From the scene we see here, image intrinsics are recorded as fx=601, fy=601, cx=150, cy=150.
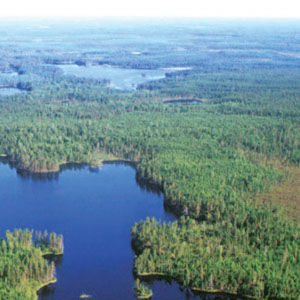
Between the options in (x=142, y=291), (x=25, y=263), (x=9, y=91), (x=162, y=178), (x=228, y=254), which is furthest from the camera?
(x=9, y=91)

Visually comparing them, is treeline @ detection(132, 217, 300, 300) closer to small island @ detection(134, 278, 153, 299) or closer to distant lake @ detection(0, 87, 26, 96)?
small island @ detection(134, 278, 153, 299)

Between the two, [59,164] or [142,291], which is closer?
[142,291]

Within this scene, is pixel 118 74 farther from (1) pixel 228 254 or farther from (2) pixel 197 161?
(1) pixel 228 254

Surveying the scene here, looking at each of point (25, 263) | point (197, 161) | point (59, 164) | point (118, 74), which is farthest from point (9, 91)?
point (25, 263)

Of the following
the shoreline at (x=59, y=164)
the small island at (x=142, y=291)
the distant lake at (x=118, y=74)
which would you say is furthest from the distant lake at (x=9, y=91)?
the small island at (x=142, y=291)

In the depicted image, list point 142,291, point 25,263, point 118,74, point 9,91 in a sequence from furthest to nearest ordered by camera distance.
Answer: point 118,74
point 9,91
point 25,263
point 142,291

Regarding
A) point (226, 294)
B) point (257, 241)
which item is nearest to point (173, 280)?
point (226, 294)

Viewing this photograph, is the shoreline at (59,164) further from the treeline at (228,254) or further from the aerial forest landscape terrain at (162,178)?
the treeline at (228,254)

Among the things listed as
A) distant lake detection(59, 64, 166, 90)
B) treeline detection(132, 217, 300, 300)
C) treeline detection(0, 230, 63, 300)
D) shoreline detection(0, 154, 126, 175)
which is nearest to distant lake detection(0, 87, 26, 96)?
distant lake detection(59, 64, 166, 90)
